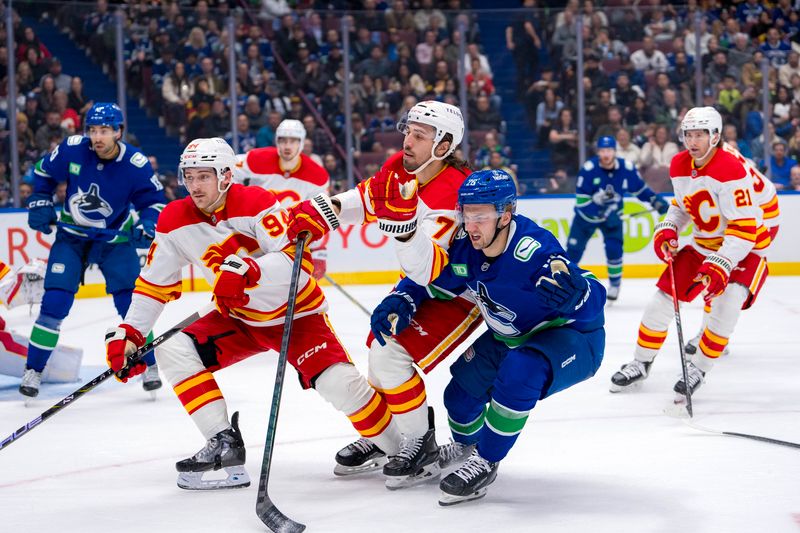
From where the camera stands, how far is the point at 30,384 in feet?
16.6

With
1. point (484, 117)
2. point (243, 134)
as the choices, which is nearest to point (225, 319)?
point (243, 134)

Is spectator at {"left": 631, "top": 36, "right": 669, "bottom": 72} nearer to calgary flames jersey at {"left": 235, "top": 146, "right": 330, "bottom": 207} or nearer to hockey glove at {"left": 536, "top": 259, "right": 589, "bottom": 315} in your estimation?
calgary flames jersey at {"left": 235, "top": 146, "right": 330, "bottom": 207}

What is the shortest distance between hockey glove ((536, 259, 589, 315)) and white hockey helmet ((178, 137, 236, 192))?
3.51 feet

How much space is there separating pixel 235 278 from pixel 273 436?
1.53ft

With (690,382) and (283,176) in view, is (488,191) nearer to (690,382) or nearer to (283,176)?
(690,382)

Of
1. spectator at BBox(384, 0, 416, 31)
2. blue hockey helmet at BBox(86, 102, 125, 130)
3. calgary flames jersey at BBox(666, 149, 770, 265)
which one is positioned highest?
blue hockey helmet at BBox(86, 102, 125, 130)

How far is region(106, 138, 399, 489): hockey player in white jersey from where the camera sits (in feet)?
11.3

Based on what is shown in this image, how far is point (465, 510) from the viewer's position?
10.5 ft

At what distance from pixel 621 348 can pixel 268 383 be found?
6.75 ft

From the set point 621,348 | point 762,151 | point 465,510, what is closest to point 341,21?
point 762,151

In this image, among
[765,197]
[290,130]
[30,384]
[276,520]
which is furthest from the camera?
[290,130]

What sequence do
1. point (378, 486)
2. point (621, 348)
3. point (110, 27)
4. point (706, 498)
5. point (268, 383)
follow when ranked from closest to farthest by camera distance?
point (706, 498)
point (378, 486)
point (268, 383)
point (621, 348)
point (110, 27)

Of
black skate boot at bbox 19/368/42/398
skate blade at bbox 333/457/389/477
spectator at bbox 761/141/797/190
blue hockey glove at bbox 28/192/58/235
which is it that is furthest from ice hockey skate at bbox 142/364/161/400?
spectator at bbox 761/141/797/190

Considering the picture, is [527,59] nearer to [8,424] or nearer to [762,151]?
[762,151]
